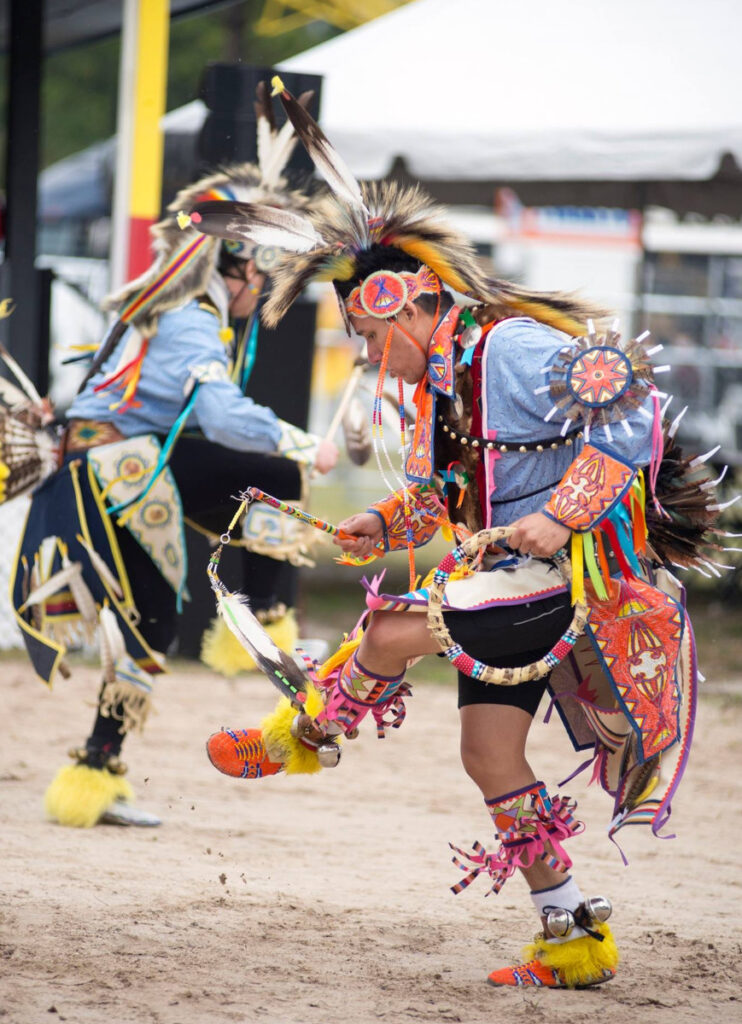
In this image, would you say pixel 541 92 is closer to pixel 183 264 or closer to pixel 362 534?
pixel 183 264

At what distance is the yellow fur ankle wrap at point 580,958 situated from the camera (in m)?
3.00

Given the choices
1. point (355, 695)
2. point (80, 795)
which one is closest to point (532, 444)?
point (355, 695)

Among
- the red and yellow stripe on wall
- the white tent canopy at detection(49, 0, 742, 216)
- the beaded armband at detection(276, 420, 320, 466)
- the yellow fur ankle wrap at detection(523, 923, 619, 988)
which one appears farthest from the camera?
the white tent canopy at detection(49, 0, 742, 216)

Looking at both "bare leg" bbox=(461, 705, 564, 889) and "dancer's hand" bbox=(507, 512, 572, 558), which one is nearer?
"dancer's hand" bbox=(507, 512, 572, 558)

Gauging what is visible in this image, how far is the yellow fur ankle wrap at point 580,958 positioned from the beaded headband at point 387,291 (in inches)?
56.7

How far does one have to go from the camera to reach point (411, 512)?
10.6 ft

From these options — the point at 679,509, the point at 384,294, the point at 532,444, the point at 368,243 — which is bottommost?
the point at 679,509

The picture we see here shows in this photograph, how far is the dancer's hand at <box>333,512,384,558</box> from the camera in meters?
3.14

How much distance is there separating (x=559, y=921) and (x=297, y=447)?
1987mm

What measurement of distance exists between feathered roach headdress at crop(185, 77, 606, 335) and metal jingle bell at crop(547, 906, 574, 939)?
51.1 inches

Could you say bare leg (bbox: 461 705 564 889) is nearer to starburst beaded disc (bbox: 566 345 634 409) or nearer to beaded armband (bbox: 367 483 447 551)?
beaded armband (bbox: 367 483 447 551)

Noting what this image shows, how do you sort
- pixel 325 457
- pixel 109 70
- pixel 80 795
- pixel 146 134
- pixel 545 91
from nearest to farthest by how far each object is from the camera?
pixel 80 795
pixel 325 457
pixel 146 134
pixel 545 91
pixel 109 70

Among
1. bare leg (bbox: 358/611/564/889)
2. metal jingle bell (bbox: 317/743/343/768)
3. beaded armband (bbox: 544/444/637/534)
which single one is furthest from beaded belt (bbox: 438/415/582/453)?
metal jingle bell (bbox: 317/743/343/768)

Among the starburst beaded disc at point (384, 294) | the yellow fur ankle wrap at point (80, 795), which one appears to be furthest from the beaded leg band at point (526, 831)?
the yellow fur ankle wrap at point (80, 795)
